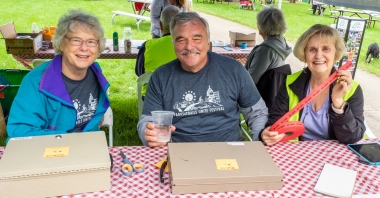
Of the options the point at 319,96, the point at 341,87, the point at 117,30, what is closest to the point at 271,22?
the point at 319,96

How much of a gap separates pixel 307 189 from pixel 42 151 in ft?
4.03

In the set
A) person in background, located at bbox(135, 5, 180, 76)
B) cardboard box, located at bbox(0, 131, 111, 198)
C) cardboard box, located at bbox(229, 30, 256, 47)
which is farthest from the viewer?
cardboard box, located at bbox(229, 30, 256, 47)

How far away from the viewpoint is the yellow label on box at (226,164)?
1.52 meters

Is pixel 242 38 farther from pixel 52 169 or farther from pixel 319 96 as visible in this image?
pixel 52 169

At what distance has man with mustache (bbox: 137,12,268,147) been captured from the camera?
2236 millimetres

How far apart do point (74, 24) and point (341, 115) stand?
171cm

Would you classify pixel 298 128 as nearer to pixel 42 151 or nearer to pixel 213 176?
pixel 213 176

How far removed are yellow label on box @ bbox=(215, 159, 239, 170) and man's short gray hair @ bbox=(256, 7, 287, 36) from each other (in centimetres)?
247

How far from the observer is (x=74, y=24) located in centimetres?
211

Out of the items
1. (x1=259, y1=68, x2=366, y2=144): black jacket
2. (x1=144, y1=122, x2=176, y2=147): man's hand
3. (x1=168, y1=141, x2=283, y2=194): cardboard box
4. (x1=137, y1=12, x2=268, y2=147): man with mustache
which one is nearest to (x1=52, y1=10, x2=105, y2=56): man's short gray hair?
(x1=137, y1=12, x2=268, y2=147): man with mustache

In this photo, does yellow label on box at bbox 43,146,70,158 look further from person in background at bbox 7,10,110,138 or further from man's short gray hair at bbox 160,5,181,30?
man's short gray hair at bbox 160,5,181,30

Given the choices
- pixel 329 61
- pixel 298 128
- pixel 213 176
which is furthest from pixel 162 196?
pixel 329 61

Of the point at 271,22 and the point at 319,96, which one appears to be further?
the point at 271,22

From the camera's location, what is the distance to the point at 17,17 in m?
11.7
